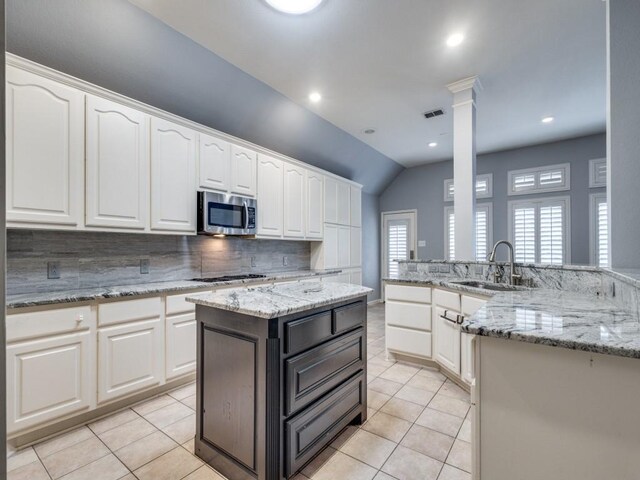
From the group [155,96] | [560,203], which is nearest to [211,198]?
[155,96]

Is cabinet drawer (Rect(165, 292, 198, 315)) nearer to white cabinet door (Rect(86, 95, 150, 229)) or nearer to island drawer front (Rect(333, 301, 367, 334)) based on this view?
white cabinet door (Rect(86, 95, 150, 229))

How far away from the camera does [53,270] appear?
244 centimetres

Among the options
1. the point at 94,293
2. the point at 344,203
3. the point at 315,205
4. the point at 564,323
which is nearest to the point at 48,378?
the point at 94,293

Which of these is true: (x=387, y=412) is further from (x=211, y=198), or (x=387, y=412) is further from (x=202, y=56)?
(x=202, y=56)

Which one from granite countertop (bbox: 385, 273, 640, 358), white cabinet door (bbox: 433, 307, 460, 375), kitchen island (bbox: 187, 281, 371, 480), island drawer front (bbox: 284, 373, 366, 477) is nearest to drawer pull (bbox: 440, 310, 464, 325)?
white cabinet door (bbox: 433, 307, 460, 375)

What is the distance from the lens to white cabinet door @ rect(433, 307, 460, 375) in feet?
8.80

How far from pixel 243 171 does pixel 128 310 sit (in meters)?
1.98

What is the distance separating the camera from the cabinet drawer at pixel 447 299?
8.80 ft

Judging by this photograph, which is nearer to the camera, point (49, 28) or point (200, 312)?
point (200, 312)

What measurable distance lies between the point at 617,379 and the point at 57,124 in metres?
3.35

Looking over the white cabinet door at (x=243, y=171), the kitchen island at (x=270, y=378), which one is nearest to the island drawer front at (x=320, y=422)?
the kitchen island at (x=270, y=378)

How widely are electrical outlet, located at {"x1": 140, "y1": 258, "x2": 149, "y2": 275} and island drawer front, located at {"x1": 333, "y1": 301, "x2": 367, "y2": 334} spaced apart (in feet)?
7.19

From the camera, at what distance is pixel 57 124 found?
2.18m

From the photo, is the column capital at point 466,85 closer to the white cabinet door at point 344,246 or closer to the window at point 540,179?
A: the white cabinet door at point 344,246
